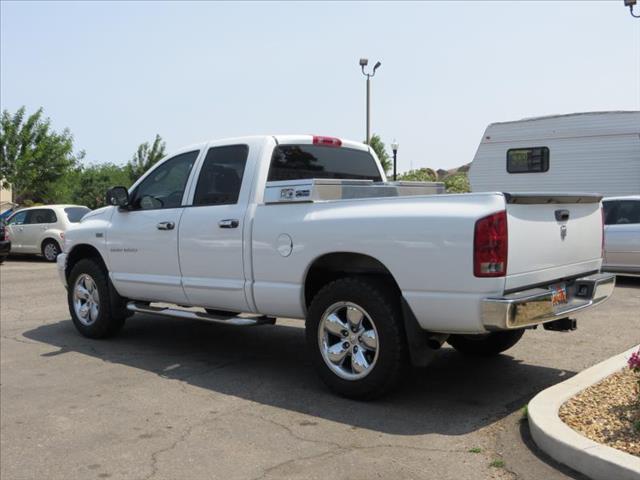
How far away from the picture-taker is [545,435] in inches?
151

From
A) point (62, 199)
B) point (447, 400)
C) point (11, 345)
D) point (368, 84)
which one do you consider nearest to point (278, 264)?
point (447, 400)

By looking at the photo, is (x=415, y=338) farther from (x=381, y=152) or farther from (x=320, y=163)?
(x=381, y=152)

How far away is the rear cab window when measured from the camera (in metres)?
6.14

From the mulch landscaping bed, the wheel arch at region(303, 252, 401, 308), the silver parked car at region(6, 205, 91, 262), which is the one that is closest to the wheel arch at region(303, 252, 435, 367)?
the wheel arch at region(303, 252, 401, 308)

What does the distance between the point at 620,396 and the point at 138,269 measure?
4.64 metres

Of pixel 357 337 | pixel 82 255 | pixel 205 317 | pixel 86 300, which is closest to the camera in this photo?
pixel 357 337

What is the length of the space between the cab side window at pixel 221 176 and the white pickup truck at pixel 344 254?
0.02 meters

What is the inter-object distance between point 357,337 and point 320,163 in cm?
215

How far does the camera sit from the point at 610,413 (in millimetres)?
4129

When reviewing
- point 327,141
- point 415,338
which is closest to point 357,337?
point 415,338

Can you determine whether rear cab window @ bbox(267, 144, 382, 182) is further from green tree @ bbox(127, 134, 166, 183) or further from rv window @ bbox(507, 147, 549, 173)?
green tree @ bbox(127, 134, 166, 183)

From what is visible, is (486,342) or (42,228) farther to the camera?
(42,228)

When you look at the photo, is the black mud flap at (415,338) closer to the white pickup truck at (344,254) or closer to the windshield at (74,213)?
the white pickup truck at (344,254)

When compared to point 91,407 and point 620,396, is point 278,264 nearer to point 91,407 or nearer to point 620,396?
point 91,407
